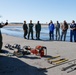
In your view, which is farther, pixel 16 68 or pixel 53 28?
pixel 53 28

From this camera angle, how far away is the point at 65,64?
37.6ft

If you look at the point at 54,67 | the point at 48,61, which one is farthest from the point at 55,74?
the point at 48,61

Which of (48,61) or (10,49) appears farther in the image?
(10,49)

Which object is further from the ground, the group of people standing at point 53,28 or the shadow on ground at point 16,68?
the group of people standing at point 53,28

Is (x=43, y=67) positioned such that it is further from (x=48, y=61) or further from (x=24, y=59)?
(x=24, y=59)

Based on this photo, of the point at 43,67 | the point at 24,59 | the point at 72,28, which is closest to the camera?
the point at 43,67

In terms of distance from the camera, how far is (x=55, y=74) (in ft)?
31.8

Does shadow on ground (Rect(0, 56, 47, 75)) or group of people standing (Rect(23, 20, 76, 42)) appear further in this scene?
group of people standing (Rect(23, 20, 76, 42))

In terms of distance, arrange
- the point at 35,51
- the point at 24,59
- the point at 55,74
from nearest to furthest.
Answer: the point at 55,74 < the point at 24,59 < the point at 35,51

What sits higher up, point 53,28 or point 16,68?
point 53,28

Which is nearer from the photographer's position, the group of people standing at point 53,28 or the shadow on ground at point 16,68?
the shadow on ground at point 16,68

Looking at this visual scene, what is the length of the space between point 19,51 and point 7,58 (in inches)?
50.1

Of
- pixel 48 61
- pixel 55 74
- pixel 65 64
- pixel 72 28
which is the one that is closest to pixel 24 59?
pixel 48 61

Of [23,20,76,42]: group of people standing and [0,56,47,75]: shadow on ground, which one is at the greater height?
[23,20,76,42]: group of people standing
